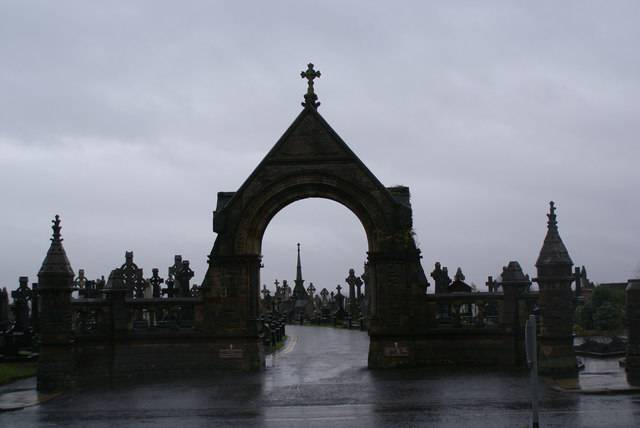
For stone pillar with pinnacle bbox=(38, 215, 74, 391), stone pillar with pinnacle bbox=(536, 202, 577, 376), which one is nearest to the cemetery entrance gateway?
stone pillar with pinnacle bbox=(536, 202, 577, 376)

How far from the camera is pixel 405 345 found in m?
22.1

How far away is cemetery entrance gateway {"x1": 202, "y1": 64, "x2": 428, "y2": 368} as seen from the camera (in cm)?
2223

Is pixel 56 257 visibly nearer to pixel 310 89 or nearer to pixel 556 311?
pixel 310 89

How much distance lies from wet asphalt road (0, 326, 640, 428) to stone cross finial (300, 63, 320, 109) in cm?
816

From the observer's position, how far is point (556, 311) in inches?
779

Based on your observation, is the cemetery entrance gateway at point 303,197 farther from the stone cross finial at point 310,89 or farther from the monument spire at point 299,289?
the monument spire at point 299,289

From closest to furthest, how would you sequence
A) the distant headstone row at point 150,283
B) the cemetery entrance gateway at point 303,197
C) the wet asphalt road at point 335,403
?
1. the wet asphalt road at point 335,403
2. the cemetery entrance gateway at point 303,197
3. the distant headstone row at point 150,283

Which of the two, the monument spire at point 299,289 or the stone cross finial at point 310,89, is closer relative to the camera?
the stone cross finial at point 310,89

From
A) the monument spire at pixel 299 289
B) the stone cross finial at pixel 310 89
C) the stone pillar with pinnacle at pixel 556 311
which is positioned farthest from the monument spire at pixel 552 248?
the monument spire at pixel 299 289

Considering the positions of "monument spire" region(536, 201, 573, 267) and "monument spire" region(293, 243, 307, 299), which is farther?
"monument spire" region(293, 243, 307, 299)

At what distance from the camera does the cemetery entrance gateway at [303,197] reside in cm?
2223

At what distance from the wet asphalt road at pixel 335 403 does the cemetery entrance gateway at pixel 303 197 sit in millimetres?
1558

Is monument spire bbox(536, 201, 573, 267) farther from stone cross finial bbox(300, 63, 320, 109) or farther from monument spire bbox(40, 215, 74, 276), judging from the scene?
monument spire bbox(40, 215, 74, 276)

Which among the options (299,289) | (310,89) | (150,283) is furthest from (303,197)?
(299,289)
